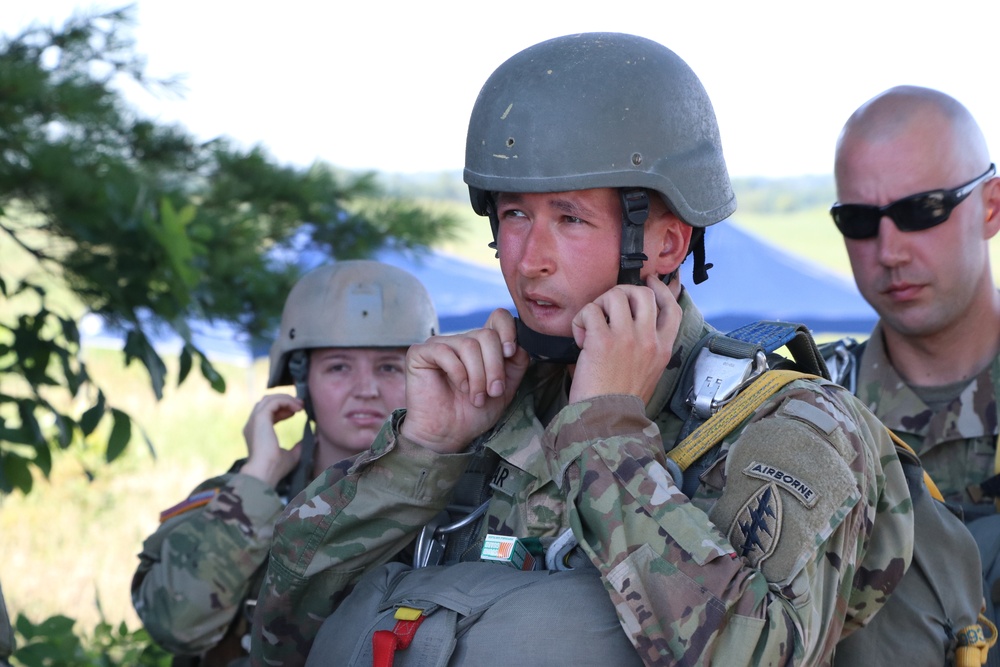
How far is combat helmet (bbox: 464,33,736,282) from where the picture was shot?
2.53m

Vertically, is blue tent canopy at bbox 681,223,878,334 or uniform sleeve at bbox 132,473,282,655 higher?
blue tent canopy at bbox 681,223,878,334

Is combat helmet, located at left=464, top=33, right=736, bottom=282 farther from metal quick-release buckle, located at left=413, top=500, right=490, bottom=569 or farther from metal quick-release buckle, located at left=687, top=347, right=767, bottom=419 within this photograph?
metal quick-release buckle, located at left=413, top=500, right=490, bottom=569

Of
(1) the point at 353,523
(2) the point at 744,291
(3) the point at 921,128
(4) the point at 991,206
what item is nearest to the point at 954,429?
(4) the point at 991,206

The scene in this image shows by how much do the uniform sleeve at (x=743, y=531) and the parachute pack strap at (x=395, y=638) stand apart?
0.37m

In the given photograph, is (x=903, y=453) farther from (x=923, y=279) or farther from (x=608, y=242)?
(x=923, y=279)

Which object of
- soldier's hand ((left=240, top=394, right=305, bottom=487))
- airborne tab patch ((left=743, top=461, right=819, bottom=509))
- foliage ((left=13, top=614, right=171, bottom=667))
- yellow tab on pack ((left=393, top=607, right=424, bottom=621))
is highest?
airborne tab patch ((left=743, top=461, right=819, bottom=509))

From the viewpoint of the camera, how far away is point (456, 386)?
2.64 m

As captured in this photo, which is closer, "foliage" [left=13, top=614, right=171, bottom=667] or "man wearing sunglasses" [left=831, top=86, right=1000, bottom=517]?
"foliage" [left=13, top=614, right=171, bottom=667]

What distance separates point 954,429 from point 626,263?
1953mm

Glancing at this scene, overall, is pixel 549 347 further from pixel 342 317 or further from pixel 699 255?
pixel 342 317

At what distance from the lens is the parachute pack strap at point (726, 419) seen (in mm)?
2346

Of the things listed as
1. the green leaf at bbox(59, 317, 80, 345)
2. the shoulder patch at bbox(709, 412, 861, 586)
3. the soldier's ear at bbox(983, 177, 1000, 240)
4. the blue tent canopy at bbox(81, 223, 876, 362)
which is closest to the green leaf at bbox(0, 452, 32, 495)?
the green leaf at bbox(59, 317, 80, 345)

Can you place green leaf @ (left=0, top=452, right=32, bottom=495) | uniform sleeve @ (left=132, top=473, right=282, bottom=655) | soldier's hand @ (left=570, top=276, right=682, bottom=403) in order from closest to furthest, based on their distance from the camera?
1. soldier's hand @ (left=570, top=276, right=682, bottom=403)
2. uniform sleeve @ (left=132, top=473, right=282, bottom=655)
3. green leaf @ (left=0, top=452, right=32, bottom=495)

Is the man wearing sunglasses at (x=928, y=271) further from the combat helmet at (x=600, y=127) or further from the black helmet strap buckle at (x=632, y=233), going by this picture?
the black helmet strap buckle at (x=632, y=233)
